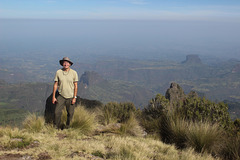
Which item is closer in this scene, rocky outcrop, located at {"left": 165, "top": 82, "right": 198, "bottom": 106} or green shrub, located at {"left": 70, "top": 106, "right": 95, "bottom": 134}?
green shrub, located at {"left": 70, "top": 106, "right": 95, "bottom": 134}

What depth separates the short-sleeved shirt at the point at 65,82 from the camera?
7.46 m

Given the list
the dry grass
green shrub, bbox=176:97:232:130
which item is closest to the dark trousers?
the dry grass

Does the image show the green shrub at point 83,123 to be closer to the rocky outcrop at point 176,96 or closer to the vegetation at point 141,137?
the vegetation at point 141,137

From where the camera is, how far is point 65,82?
7.50 meters

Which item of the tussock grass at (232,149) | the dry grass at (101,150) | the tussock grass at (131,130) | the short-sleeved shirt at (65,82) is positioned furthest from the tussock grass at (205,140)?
Result: the short-sleeved shirt at (65,82)

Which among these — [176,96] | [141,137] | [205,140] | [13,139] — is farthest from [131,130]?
[176,96]

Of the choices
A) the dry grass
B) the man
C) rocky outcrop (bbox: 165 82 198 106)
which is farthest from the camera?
rocky outcrop (bbox: 165 82 198 106)

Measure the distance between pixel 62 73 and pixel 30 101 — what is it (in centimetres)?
18919

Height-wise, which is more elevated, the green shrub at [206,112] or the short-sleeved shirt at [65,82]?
the short-sleeved shirt at [65,82]

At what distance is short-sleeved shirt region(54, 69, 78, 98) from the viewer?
746 cm

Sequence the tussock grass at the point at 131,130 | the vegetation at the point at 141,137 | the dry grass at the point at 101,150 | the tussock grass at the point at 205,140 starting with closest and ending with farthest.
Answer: the dry grass at the point at 101,150 → the vegetation at the point at 141,137 → the tussock grass at the point at 205,140 → the tussock grass at the point at 131,130

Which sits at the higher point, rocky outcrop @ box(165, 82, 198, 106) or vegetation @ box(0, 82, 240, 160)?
rocky outcrop @ box(165, 82, 198, 106)

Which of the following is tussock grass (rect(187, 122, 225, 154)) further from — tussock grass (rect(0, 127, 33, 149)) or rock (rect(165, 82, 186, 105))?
tussock grass (rect(0, 127, 33, 149))

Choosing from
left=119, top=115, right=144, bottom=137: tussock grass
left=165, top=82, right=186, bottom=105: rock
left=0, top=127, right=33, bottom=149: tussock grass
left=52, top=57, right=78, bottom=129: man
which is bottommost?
left=119, top=115, right=144, bottom=137: tussock grass
